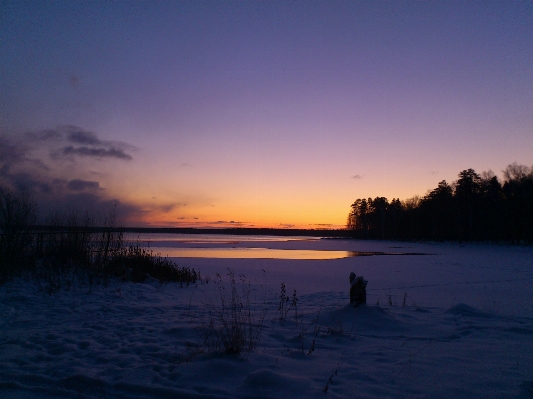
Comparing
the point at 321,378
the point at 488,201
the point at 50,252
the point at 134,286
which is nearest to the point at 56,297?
the point at 134,286

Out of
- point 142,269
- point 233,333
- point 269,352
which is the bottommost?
point 142,269

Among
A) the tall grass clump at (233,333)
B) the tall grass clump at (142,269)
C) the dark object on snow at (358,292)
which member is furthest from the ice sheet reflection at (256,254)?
the dark object on snow at (358,292)

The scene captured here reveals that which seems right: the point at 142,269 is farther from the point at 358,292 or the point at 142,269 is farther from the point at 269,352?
the point at 269,352

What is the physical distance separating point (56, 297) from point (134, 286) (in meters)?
2.47

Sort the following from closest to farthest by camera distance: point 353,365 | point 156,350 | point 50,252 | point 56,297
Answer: point 353,365 < point 156,350 < point 56,297 < point 50,252

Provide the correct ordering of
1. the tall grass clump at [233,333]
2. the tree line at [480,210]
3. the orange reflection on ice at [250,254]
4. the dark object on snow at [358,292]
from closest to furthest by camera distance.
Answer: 1. the tall grass clump at [233,333]
2. the dark object on snow at [358,292]
3. the orange reflection on ice at [250,254]
4. the tree line at [480,210]

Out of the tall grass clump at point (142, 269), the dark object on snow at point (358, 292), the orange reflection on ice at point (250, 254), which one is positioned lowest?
the orange reflection on ice at point (250, 254)

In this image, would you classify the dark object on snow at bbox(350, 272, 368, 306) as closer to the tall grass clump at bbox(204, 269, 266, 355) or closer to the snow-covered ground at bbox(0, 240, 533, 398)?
the snow-covered ground at bbox(0, 240, 533, 398)

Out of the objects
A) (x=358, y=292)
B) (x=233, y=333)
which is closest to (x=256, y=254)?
(x=358, y=292)

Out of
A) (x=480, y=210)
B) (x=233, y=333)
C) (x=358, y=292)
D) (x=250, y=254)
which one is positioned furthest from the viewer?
(x=480, y=210)

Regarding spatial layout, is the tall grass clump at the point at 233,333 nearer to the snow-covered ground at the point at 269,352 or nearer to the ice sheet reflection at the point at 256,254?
the snow-covered ground at the point at 269,352

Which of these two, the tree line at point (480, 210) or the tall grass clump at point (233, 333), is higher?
the tree line at point (480, 210)

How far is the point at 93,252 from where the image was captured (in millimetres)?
12977

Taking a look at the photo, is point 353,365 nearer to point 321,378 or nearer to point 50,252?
point 321,378
